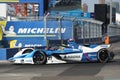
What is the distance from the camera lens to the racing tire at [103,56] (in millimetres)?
20000

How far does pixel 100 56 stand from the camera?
20078mm

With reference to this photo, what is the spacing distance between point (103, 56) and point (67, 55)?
5.46ft

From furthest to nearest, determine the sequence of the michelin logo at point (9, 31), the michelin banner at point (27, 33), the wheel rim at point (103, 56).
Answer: the michelin logo at point (9, 31), the michelin banner at point (27, 33), the wheel rim at point (103, 56)

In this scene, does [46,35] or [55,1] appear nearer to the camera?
[46,35]

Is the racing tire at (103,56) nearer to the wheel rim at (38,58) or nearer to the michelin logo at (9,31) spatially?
the wheel rim at (38,58)

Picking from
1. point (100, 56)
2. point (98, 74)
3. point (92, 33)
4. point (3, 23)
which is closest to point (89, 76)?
point (98, 74)

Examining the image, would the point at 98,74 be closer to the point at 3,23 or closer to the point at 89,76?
the point at 89,76

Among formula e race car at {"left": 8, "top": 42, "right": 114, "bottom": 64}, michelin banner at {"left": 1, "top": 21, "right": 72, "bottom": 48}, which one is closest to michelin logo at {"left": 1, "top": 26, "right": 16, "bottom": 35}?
michelin banner at {"left": 1, "top": 21, "right": 72, "bottom": 48}

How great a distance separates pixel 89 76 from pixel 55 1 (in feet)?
196

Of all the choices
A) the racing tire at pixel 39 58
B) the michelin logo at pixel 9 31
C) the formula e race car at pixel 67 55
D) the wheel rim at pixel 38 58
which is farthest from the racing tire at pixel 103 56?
the michelin logo at pixel 9 31

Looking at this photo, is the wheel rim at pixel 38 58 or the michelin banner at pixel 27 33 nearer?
the wheel rim at pixel 38 58

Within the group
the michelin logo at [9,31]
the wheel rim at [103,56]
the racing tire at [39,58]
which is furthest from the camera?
the michelin logo at [9,31]

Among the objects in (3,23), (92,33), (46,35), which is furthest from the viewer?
(92,33)

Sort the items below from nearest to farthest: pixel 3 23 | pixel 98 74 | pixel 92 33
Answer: pixel 98 74
pixel 3 23
pixel 92 33
